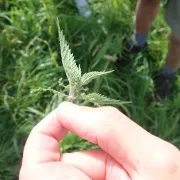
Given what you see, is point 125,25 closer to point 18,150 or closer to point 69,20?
point 69,20

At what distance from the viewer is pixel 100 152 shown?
841mm

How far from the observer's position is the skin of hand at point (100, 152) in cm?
71

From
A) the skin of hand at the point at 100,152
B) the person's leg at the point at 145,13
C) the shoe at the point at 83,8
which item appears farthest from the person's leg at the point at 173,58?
the skin of hand at the point at 100,152

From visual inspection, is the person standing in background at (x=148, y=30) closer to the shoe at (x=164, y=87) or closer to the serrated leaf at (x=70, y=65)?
the shoe at (x=164, y=87)

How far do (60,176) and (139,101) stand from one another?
114cm

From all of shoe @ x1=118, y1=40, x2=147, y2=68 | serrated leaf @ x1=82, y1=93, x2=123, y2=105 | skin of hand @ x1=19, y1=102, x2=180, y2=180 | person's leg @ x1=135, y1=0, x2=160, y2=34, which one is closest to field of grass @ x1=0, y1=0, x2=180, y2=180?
shoe @ x1=118, y1=40, x2=147, y2=68

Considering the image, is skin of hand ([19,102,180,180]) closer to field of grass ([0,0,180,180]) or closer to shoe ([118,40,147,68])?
field of grass ([0,0,180,180])

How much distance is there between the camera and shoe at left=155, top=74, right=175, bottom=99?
1920 mm

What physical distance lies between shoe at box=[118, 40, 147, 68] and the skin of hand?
1.18m

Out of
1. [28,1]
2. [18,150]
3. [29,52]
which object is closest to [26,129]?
[18,150]

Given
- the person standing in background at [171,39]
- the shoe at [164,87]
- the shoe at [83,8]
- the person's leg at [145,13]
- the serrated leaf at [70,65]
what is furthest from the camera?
the shoe at [83,8]

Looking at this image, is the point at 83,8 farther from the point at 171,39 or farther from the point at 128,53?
the point at 171,39

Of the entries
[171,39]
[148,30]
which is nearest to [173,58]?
[171,39]

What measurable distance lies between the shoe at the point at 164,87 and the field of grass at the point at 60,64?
0.10ft
